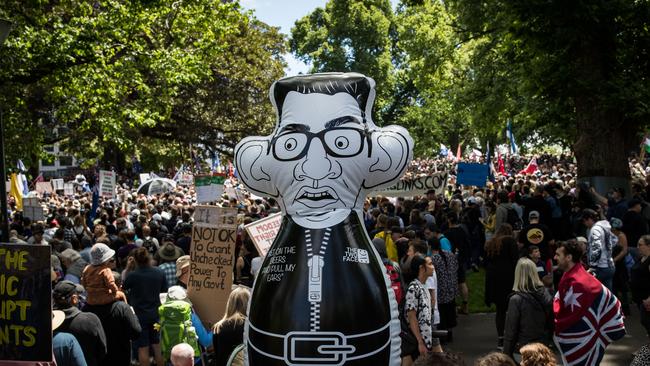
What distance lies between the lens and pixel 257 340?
536cm

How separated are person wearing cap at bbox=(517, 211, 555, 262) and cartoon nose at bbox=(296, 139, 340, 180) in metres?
5.57

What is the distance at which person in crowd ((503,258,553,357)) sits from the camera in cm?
738

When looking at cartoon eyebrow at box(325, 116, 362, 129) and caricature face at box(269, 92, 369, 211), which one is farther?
cartoon eyebrow at box(325, 116, 362, 129)

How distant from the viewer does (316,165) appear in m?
5.65

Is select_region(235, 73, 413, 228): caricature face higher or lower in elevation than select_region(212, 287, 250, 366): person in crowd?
higher

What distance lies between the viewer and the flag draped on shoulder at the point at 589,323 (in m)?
6.98

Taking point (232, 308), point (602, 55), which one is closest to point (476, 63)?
point (602, 55)

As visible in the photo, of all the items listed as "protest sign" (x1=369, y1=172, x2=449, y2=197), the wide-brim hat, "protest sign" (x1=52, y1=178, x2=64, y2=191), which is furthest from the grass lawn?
"protest sign" (x1=52, y1=178, x2=64, y2=191)

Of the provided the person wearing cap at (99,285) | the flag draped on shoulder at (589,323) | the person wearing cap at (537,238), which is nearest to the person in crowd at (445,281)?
the person wearing cap at (537,238)

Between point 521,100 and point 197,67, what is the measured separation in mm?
9340

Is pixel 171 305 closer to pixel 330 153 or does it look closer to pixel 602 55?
pixel 330 153

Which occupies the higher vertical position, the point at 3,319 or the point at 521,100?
the point at 521,100

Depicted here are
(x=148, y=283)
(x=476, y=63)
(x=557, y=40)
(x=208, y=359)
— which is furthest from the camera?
(x=476, y=63)

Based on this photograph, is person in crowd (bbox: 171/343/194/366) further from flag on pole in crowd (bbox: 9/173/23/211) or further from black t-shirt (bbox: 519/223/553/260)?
flag on pole in crowd (bbox: 9/173/23/211)
